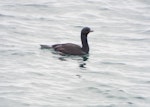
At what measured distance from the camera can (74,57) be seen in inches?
780

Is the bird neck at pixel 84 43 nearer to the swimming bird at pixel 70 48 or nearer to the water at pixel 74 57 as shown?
the swimming bird at pixel 70 48

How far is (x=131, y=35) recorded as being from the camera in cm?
2306

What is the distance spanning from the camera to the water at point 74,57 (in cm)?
1562

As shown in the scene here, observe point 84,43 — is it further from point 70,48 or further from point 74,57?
point 74,57

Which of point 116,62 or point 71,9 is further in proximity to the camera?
point 71,9

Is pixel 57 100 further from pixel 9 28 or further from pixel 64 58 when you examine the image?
pixel 9 28

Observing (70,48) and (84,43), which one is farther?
A: (84,43)

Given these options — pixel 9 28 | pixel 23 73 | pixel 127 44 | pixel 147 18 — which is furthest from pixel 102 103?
pixel 147 18

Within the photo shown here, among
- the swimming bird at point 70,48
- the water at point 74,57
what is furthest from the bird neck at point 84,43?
the water at point 74,57

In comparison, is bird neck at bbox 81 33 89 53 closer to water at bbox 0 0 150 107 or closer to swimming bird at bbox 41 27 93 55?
swimming bird at bbox 41 27 93 55

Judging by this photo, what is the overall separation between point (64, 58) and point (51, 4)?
8158 millimetres

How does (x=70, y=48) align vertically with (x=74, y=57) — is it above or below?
above

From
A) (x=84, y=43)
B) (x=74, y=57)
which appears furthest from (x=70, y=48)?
(x=84, y=43)

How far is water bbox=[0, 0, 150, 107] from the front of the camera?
51.2 feet
